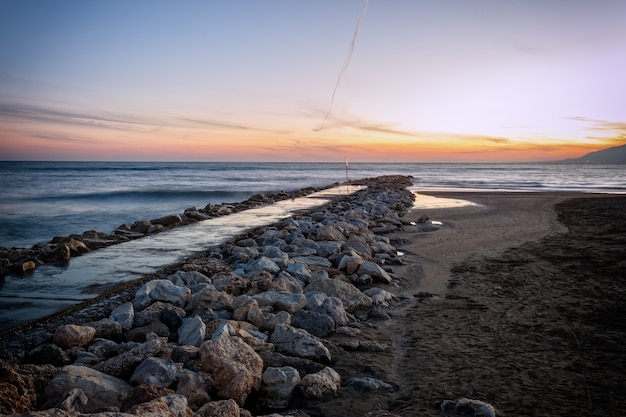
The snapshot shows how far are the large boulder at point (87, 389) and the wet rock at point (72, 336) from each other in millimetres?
645

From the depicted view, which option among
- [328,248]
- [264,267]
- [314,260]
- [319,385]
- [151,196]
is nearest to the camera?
[319,385]

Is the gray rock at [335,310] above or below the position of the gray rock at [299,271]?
below

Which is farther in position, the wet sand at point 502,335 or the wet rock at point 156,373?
the wet sand at point 502,335

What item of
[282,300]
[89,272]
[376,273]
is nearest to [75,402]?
[282,300]

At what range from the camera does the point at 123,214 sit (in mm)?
16766

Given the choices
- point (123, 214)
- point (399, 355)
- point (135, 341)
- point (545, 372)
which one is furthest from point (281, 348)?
point (123, 214)

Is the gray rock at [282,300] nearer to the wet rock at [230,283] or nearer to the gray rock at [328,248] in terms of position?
the wet rock at [230,283]

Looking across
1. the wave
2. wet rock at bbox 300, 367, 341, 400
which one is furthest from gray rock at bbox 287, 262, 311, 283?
the wave

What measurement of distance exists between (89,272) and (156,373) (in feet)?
10.8

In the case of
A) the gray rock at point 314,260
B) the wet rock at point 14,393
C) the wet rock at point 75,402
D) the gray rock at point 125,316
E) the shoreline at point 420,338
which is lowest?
the shoreline at point 420,338

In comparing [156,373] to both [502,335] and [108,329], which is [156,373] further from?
[502,335]

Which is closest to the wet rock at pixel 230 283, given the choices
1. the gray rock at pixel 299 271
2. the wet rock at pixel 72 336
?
the gray rock at pixel 299 271

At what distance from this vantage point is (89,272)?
5062 millimetres

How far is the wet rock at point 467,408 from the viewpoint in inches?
A: 89.9
